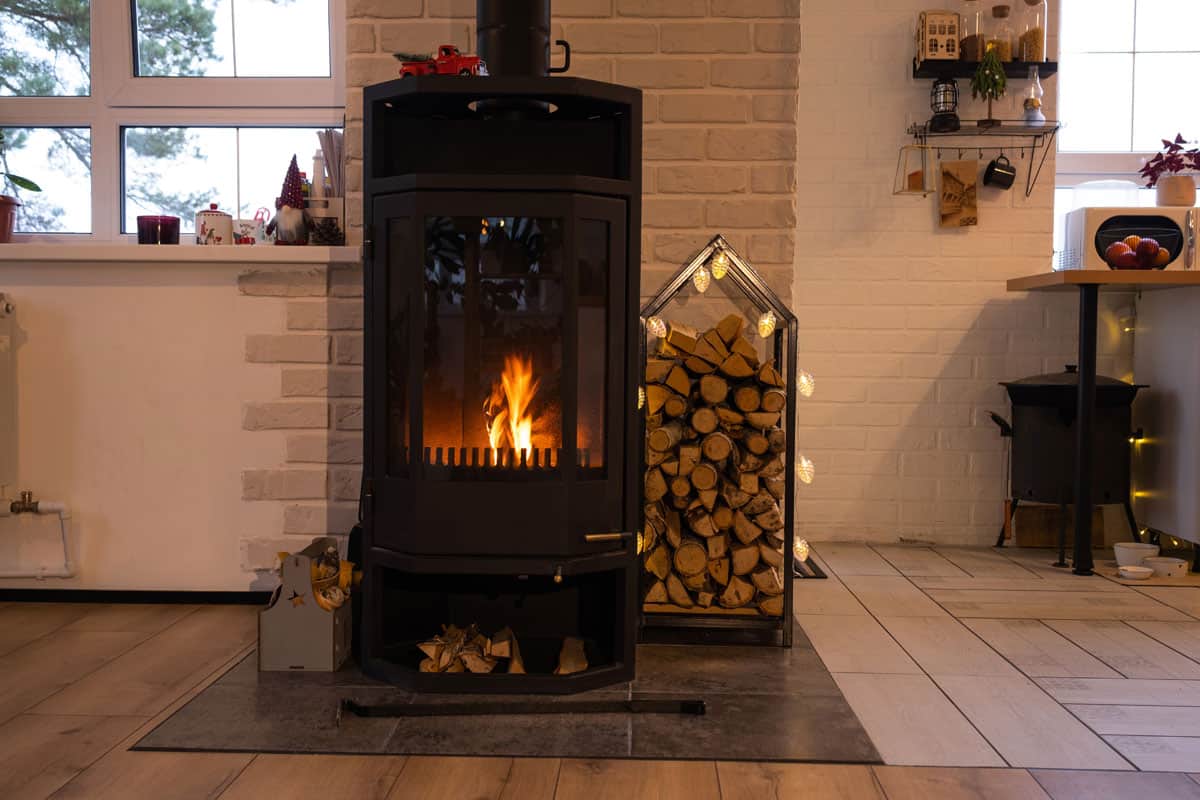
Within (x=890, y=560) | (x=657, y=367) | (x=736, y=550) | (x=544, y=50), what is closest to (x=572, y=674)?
(x=736, y=550)

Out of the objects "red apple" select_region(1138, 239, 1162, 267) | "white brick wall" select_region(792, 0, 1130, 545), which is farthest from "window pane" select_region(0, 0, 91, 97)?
"red apple" select_region(1138, 239, 1162, 267)

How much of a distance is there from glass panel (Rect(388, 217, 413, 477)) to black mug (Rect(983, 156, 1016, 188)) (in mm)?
2537

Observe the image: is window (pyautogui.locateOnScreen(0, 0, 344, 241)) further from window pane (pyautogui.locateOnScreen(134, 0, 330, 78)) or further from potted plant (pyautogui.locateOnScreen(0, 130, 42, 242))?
potted plant (pyautogui.locateOnScreen(0, 130, 42, 242))

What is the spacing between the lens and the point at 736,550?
263 centimetres

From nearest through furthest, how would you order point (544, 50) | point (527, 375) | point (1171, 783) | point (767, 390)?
point (1171, 783) < point (527, 375) < point (544, 50) < point (767, 390)

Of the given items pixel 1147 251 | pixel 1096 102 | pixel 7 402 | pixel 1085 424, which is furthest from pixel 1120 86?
pixel 7 402

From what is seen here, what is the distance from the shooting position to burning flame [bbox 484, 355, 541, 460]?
7.18 feet

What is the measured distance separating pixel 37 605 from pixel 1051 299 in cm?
340

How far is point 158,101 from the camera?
316 centimetres

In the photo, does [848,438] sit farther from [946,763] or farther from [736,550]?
[946,763]

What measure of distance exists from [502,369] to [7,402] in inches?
58.5

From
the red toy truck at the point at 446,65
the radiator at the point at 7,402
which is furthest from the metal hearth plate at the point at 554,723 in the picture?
the red toy truck at the point at 446,65

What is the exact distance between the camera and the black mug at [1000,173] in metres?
3.95

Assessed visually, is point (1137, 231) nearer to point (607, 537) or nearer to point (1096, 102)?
point (1096, 102)
